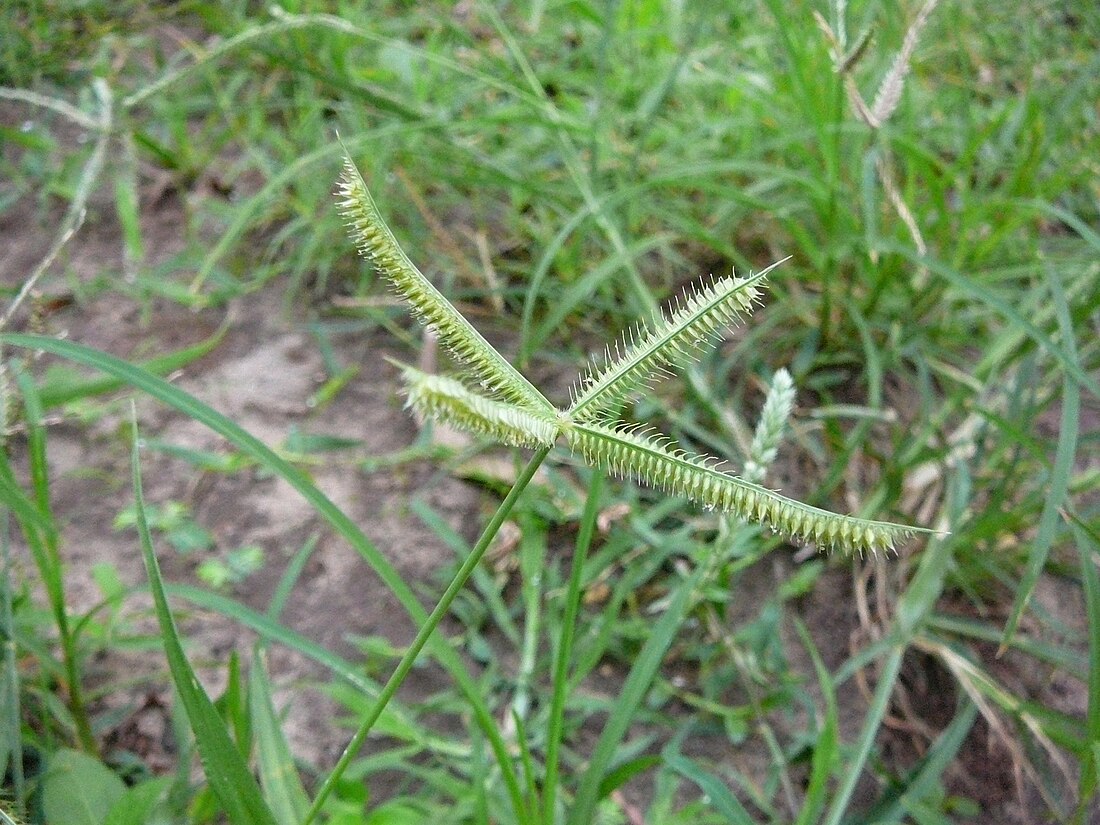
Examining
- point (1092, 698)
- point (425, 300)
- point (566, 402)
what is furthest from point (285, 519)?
point (1092, 698)

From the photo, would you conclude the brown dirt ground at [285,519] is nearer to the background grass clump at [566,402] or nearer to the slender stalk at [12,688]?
the background grass clump at [566,402]

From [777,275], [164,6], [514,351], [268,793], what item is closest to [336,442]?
[514,351]

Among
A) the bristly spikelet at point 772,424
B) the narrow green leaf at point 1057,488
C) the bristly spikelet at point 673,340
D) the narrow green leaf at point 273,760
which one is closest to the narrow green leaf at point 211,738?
the narrow green leaf at point 273,760

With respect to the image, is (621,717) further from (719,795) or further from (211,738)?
(211,738)

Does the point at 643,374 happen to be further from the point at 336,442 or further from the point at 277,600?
the point at 336,442

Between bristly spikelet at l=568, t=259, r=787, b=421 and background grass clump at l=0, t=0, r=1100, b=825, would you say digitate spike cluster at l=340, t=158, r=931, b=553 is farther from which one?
background grass clump at l=0, t=0, r=1100, b=825

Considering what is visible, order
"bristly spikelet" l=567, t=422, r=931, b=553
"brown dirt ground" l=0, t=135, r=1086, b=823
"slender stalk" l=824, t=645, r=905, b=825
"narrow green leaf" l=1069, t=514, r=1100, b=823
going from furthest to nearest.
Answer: "brown dirt ground" l=0, t=135, r=1086, b=823 → "slender stalk" l=824, t=645, r=905, b=825 → "narrow green leaf" l=1069, t=514, r=1100, b=823 → "bristly spikelet" l=567, t=422, r=931, b=553

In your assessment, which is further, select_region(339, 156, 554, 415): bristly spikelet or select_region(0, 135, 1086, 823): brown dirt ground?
select_region(0, 135, 1086, 823): brown dirt ground

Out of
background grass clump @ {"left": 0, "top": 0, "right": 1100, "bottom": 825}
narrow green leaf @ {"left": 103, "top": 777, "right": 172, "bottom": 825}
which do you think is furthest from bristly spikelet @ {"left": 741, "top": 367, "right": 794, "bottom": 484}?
narrow green leaf @ {"left": 103, "top": 777, "right": 172, "bottom": 825}
